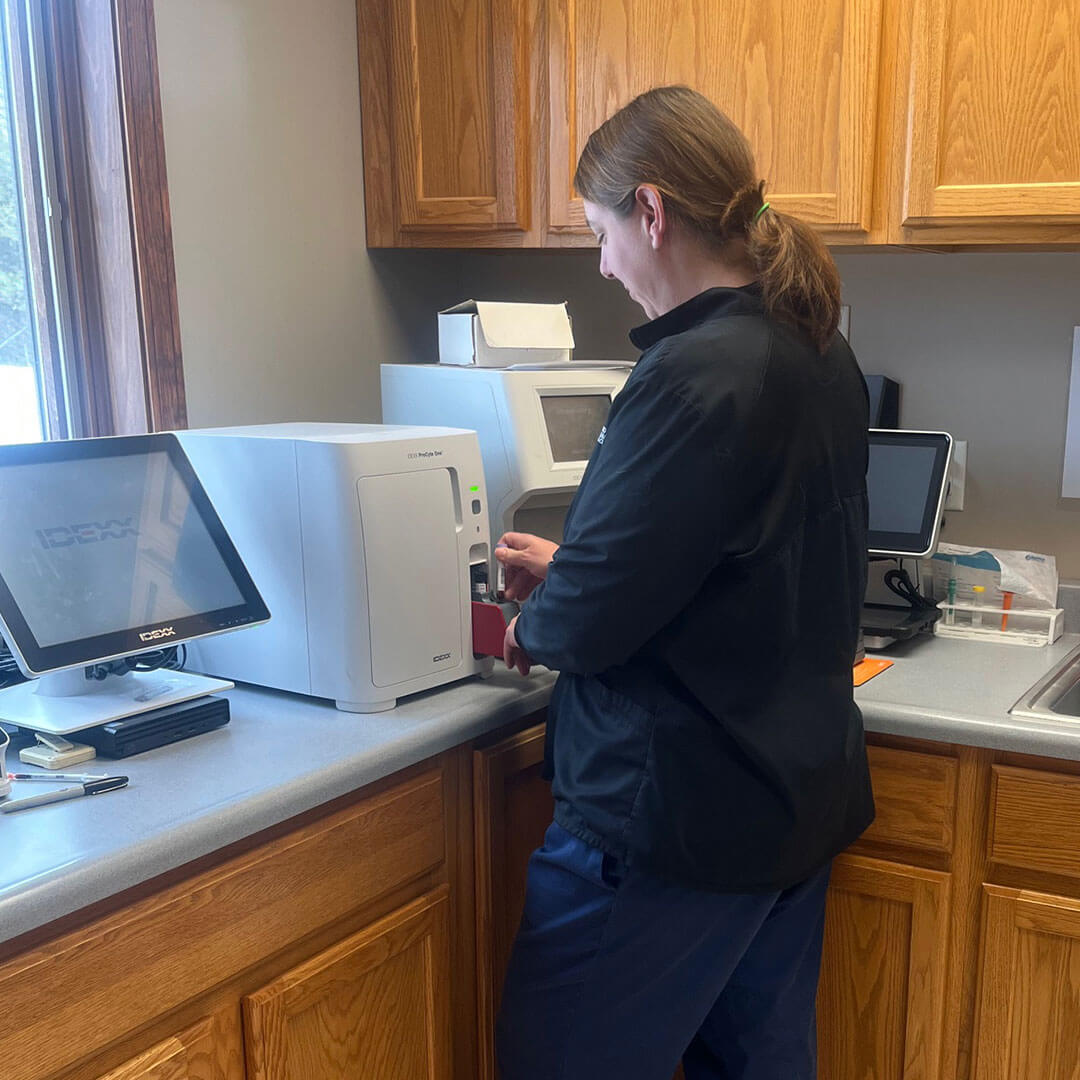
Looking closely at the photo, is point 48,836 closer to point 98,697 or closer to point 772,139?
point 98,697

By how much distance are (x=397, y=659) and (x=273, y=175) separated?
975mm

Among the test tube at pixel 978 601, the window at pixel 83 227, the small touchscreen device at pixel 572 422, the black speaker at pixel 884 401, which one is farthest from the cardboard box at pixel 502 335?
the test tube at pixel 978 601

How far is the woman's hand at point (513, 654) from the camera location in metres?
1.50

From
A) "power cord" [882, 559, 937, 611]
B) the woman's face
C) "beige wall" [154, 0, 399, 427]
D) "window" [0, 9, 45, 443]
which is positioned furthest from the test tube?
"window" [0, 9, 45, 443]

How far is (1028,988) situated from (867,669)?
1.53 ft

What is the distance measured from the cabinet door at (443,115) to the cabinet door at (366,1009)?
1216 mm

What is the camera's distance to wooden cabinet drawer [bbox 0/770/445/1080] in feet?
3.34

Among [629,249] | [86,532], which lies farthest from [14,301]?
[629,249]

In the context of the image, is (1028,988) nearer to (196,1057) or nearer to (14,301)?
(196,1057)

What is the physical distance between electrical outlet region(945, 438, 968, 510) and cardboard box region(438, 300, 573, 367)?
700 millimetres

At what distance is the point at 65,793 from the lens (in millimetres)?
1176

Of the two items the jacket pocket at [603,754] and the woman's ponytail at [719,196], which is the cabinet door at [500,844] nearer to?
the jacket pocket at [603,754]

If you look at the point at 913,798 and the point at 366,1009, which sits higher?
the point at 913,798

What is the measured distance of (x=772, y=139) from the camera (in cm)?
180
